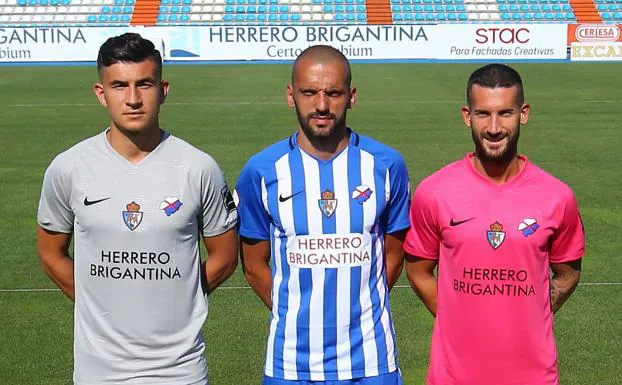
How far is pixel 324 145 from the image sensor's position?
350cm

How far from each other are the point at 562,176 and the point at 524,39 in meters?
22.8

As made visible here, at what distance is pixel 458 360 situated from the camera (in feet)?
10.9

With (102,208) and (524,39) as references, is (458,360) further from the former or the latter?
(524,39)

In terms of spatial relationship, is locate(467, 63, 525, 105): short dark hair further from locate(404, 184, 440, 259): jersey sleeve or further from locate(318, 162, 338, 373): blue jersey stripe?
locate(318, 162, 338, 373): blue jersey stripe

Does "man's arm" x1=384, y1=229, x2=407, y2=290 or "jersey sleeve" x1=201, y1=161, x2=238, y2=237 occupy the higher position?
"jersey sleeve" x1=201, y1=161, x2=238, y2=237

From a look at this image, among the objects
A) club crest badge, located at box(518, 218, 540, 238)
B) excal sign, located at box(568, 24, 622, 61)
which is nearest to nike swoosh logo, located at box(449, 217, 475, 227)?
club crest badge, located at box(518, 218, 540, 238)

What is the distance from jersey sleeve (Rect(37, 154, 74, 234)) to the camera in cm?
330

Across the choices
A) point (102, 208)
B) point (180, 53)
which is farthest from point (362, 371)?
point (180, 53)

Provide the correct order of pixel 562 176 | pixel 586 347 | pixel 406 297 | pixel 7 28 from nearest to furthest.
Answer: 1. pixel 586 347
2. pixel 406 297
3. pixel 562 176
4. pixel 7 28

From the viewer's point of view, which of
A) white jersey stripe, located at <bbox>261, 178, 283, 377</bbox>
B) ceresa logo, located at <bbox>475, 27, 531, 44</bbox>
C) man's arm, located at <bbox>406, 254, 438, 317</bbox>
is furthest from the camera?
ceresa logo, located at <bbox>475, 27, 531, 44</bbox>

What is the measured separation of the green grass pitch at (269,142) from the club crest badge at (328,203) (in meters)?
2.04

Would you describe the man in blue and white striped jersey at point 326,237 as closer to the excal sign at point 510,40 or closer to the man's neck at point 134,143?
the man's neck at point 134,143

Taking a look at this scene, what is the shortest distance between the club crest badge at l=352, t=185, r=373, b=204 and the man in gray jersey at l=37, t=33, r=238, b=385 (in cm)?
51

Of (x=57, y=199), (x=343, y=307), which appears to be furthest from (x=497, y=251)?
(x=57, y=199)
